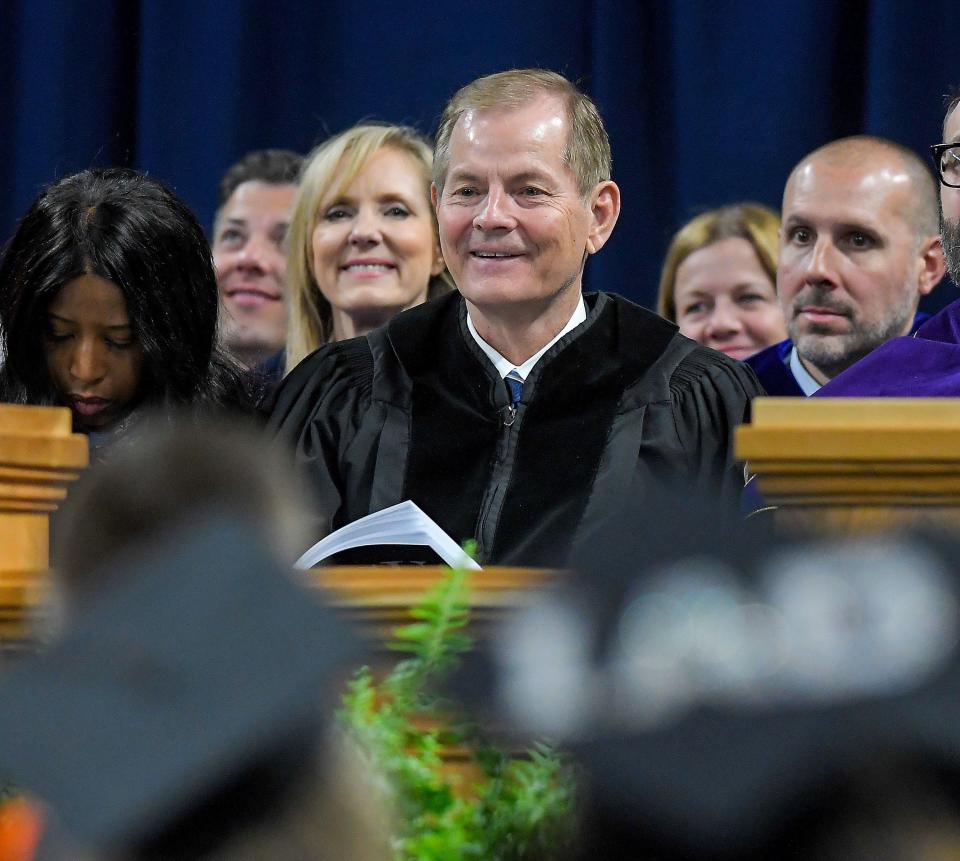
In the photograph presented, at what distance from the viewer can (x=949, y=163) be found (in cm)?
254

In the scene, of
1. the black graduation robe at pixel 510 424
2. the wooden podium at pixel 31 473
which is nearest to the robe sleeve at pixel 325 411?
the black graduation robe at pixel 510 424

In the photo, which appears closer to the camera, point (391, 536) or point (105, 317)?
point (391, 536)

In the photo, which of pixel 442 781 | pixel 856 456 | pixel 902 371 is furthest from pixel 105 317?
pixel 442 781

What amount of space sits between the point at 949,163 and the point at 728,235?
42.9 inches

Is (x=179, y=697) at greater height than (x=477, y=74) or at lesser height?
lesser

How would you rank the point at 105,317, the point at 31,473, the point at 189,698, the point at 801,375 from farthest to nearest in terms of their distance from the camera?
the point at 801,375 < the point at 105,317 < the point at 31,473 < the point at 189,698

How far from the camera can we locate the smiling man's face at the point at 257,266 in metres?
3.72

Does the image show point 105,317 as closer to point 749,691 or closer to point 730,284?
point 730,284

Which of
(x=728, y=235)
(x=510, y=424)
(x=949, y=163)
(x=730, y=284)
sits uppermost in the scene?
(x=949, y=163)

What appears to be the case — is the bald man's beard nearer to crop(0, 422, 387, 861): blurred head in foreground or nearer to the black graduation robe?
the black graduation robe

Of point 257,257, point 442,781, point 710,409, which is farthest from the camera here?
point 257,257

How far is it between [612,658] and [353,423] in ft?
6.85

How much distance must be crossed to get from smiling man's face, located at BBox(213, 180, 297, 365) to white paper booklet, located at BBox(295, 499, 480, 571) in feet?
6.54

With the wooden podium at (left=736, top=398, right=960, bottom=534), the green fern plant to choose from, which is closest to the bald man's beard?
the wooden podium at (left=736, top=398, right=960, bottom=534)
